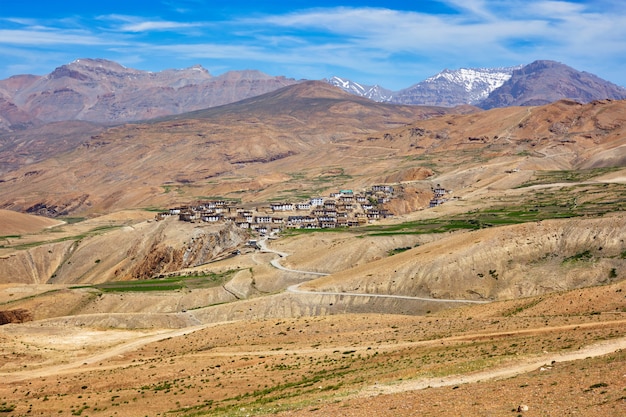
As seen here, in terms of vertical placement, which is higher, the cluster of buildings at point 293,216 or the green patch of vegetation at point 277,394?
the cluster of buildings at point 293,216

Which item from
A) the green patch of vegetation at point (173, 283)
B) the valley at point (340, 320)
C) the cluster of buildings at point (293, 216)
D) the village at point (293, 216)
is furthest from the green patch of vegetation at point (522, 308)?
the cluster of buildings at point (293, 216)

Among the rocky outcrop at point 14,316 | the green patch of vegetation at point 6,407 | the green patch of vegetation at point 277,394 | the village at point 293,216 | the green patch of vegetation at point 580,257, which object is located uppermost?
the village at point 293,216

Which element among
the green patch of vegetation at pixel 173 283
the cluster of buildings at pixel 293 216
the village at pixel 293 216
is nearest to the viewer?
the green patch of vegetation at pixel 173 283

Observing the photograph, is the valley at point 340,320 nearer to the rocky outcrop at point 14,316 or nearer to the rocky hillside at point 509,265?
the rocky hillside at point 509,265

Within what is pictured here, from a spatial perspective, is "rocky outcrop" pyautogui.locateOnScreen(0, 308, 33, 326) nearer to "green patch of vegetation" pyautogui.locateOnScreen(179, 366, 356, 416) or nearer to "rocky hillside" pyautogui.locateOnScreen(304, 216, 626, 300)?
"rocky hillside" pyautogui.locateOnScreen(304, 216, 626, 300)

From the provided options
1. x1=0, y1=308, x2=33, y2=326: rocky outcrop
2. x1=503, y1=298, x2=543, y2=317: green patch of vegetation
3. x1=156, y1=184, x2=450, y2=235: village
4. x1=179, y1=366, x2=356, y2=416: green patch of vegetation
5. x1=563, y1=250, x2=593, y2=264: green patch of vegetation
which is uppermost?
x1=156, y1=184, x2=450, y2=235: village

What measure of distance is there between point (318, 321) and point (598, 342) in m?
33.5

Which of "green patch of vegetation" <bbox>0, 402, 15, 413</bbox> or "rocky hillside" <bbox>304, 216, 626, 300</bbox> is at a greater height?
"rocky hillside" <bbox>304, 216, 626, 300</bbox>

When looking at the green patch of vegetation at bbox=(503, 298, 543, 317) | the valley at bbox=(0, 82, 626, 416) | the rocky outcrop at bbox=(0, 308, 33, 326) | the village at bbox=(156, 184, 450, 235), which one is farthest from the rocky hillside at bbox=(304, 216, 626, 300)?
the village at bbox=(156, 184, 450, 235)

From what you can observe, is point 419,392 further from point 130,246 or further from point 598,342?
point 130,246

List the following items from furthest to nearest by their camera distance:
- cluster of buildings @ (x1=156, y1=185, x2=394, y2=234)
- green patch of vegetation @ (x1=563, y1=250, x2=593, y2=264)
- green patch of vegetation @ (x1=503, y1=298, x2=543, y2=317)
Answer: cluster of buildings @ (x1=156, y1=185, x2=394, y2=234), green patch of vegetation @ (x1=563, y1=250, x2=593, y2=264), green patch of vegetation @ (x1=503, y1=298, x2=543, y2=317)

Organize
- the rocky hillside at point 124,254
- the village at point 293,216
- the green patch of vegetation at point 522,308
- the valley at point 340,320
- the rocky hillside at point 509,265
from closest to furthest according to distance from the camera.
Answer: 1. the valley at point 340,320
2. the green patch of vegetation at point 522,308
3. the rocky hillside at point 509,265
4. the rocky hillside at point 124,254
5. the village at point 293,216

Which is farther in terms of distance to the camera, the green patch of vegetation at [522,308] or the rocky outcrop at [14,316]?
the rocky outcrop at [14,316]

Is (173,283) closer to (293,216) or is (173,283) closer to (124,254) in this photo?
(124,254)
